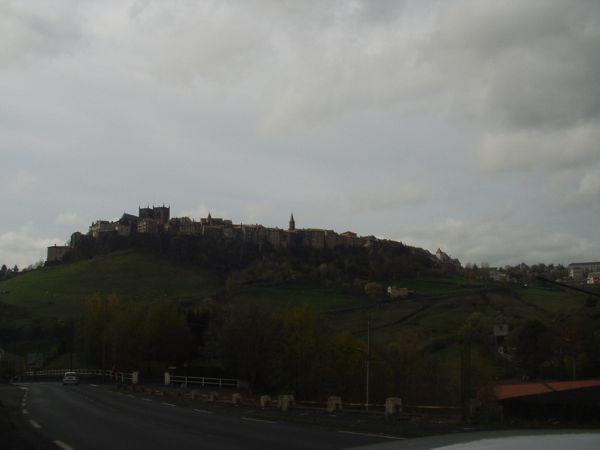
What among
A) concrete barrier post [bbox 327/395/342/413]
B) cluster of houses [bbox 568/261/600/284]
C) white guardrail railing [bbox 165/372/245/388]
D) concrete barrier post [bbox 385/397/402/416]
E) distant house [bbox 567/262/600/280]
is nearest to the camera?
concrete barrier post [bbox 385/397/402/416]

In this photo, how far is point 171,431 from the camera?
759 inches

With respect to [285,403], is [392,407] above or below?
above

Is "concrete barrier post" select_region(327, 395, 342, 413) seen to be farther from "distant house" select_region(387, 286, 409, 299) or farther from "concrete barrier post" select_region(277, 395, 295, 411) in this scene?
"distant house" select_region(387, 286, 409, 299)

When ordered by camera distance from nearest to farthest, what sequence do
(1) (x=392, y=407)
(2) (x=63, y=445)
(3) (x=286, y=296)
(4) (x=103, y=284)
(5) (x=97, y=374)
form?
(2) (x=63, y=445) < (1) (x=392, y=407) < (5) (x=97, y=374) < (3) (x=286, y=296) < (4) (x=103, y=284)

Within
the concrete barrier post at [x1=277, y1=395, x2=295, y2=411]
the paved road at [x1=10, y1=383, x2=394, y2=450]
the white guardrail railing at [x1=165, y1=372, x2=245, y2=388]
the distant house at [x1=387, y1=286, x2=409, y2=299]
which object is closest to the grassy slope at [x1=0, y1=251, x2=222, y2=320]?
the distant house at [x1=387, y1=286, x2=409, y2=299]

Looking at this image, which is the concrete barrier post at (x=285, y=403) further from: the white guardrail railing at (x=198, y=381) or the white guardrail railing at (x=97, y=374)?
the white guardrail railing at (x=97, y=374)

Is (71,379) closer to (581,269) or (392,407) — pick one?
(392,407)

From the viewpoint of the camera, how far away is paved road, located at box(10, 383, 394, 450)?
15844mm

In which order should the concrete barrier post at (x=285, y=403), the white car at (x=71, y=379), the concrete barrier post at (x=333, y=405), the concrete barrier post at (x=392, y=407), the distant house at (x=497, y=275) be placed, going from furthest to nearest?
the distant house at (x=497, y=275) < the white car at (x=71, y=379) < the concrete barrier post at (x=285, y=403) < the concrete barrier post at (x=333, y=405) < the concrete barrier post at (x=392, y=407)

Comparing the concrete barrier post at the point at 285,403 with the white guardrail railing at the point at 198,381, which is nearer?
the concrete barrier post at the point at 285,403

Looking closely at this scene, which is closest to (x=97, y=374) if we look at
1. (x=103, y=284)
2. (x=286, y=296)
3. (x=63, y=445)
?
(x=63, y=445)

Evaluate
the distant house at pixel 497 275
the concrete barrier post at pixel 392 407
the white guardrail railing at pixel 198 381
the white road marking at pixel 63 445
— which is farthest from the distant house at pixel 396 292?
the white road marking at pixel 63 445

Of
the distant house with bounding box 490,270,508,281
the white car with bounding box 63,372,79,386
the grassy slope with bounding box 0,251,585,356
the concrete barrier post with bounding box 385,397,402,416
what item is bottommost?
the white car with bounding box 63,372,79,386

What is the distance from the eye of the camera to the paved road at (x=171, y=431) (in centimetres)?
1584
